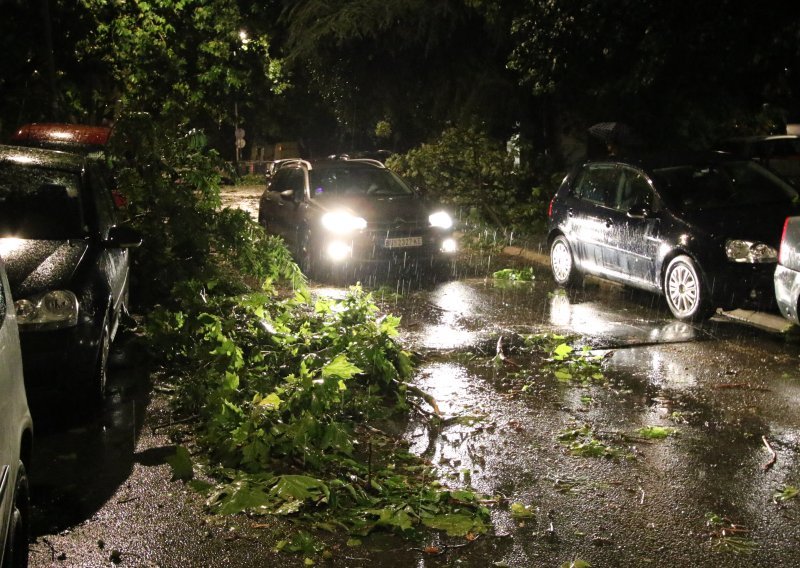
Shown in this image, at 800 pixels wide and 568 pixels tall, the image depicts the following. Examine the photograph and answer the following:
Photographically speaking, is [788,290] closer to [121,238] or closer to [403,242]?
[121,238]

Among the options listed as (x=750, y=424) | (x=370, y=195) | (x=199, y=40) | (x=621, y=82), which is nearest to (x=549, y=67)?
(x=621, y=82)

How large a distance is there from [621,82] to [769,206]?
610 cm

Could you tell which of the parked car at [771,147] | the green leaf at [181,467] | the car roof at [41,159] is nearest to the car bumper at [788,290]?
the green leaf at [181,467]

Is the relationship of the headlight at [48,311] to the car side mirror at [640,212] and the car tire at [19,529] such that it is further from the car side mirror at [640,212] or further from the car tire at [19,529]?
the car side mirror at [640,212]

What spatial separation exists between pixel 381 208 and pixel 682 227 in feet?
15.6

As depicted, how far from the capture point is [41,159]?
7.74 meters

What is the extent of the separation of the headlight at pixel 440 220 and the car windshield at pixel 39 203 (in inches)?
265

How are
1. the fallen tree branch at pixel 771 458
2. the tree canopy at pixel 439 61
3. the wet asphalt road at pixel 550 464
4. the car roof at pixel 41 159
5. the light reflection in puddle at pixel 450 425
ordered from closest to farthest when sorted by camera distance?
1. the wet asphalt road at pixel 550 464
2. the fallen tree branch at pixel 771 458
3. the light reflection in puddle at pixel 450 425
4. the car roof at pixel 41 159
5. the tree canopy at pixel 439 61

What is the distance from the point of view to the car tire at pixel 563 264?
1240 cm

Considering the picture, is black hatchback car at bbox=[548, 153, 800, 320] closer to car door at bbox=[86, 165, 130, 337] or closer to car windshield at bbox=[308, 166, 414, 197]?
car windshield at bbox=[308, 166, 414, 197]

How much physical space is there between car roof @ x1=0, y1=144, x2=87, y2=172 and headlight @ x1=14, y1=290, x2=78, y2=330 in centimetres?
183

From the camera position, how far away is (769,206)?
10.2 m

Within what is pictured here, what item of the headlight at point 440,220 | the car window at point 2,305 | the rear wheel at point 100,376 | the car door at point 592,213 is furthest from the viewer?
the headlight at point 440,220

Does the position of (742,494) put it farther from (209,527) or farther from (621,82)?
(621,82)
